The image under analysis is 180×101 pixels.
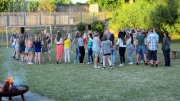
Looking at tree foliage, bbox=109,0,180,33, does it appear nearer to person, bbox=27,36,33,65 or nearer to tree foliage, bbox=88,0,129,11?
tree foliage, bbox=88,0,129,11

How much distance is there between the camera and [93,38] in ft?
62.8

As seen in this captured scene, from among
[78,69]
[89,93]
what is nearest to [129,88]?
[89,93]

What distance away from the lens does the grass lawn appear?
36.7ft

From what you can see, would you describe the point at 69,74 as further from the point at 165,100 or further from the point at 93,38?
the point at 165,100

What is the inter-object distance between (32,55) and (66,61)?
198cm

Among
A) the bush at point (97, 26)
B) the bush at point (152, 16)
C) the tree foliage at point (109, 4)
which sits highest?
the tree foliage at point (109, 4)

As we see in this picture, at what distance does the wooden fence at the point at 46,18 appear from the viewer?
1901 inches

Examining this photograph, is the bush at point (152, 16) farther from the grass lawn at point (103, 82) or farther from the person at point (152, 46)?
the grass lawn at point (103, 82)

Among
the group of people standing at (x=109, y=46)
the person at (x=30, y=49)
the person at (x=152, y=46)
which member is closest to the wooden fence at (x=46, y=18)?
the group of people standing at (x=109, y=46)

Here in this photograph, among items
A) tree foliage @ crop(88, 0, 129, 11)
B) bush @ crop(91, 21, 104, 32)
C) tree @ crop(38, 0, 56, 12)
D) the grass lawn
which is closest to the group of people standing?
the grass lawn

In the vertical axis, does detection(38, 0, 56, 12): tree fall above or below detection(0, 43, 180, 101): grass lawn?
above

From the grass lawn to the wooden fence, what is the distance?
3026 cm

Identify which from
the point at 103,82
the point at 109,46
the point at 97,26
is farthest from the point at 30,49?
the point at 97,26

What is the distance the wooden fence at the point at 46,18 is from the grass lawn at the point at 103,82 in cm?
3026
